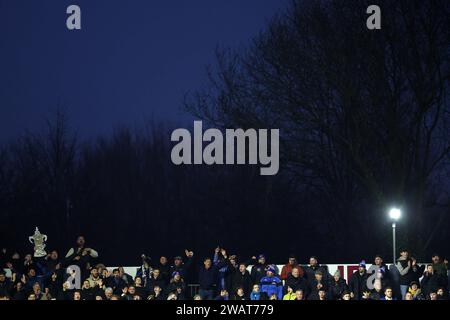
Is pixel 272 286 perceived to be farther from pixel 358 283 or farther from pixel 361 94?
pixel 361 94

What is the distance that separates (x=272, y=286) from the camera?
842 inches

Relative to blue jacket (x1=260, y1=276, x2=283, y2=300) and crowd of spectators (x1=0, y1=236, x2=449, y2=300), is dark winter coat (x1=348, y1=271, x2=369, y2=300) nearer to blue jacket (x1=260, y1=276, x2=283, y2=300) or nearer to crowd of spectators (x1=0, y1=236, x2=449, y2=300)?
crowd of spectators (x1=0, y1=236, x2=449, y2=300)

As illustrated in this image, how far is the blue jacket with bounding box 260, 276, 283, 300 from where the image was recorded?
69.7ft

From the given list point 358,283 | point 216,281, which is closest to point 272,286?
point 216,281

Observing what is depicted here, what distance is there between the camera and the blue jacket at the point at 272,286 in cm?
2123

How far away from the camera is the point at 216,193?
53.6 metres

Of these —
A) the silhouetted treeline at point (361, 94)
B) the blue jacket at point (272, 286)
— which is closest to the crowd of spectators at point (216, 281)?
the blue jacket at point (272, 286)

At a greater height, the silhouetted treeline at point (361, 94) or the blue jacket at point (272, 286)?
the silhouetted treeline at point (361, 94)

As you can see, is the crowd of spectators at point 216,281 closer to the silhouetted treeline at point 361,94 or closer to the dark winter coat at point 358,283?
the dark winter coat at point 358,283

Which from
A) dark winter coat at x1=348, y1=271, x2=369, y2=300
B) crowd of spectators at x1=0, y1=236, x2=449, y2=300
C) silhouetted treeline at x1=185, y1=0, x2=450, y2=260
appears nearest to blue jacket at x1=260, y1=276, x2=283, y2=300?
crowd of spectators at x1=0, y1=236, x2=449, y2=300

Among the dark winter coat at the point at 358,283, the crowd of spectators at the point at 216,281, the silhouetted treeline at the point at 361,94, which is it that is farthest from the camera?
the silhouetted treeline at the point at 361,94

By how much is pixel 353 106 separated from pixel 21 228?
17085 mm

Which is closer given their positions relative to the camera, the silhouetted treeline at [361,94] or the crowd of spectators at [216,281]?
the crowd of spectators at [216,281]
